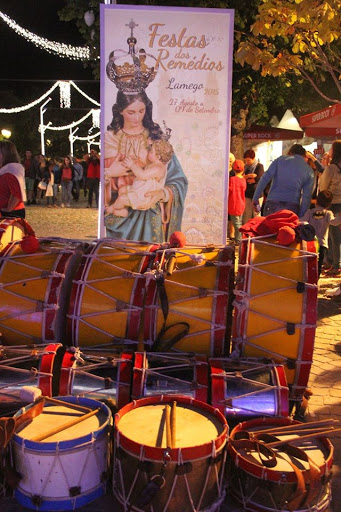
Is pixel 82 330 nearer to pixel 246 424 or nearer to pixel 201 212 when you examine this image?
pixel 246 424

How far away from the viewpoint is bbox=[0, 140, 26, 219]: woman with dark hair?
5.70 meters

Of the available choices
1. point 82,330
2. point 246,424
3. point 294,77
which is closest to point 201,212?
point 82,330

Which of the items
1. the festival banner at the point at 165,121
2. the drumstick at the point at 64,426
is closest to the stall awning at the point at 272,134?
the festival banner at the point at 165,121

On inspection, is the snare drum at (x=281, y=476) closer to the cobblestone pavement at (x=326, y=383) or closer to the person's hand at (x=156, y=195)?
the cobblestone pavement at (x=326, y=383)

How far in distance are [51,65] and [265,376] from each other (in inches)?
671

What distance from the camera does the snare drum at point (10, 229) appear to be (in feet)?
14.3

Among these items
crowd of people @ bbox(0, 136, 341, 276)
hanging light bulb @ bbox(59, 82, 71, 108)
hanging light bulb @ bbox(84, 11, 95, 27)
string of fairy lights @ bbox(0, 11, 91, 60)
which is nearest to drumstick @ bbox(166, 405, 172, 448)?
crowd of people @ bbox(0, 136, 341, 276)

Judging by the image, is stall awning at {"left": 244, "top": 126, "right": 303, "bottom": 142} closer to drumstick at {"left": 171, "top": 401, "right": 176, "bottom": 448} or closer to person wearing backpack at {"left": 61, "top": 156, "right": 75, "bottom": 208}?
person wearing backpack at {"left": 61, "top": 156, "right": 75, "bottom": 208}

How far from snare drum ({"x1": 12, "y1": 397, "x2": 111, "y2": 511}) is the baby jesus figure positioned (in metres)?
3.44

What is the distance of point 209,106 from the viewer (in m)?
5.82

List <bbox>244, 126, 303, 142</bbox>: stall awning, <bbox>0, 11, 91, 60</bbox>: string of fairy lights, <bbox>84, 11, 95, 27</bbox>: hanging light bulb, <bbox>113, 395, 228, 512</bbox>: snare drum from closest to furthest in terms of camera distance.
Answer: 1. <bbox>113, 395, 228, 512</bbox>: snare drum
2. <bbox>84, 11, 95, 27</bbox>: hanging light bulb
3. <bbox>244, 126, 303, 142</bbox>: stall awning
4. <bbox>0, 11, 91, 60</bbox>: string of fairy lights

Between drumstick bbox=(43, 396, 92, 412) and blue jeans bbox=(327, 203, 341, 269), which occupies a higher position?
blue jeans bbox=(327, 203, 341, 269)

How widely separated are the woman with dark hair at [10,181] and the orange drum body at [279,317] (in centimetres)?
312

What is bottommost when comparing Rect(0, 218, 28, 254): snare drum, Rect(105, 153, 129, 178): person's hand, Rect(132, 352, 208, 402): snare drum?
Rect(132, 352, 208, 402): snare drum
